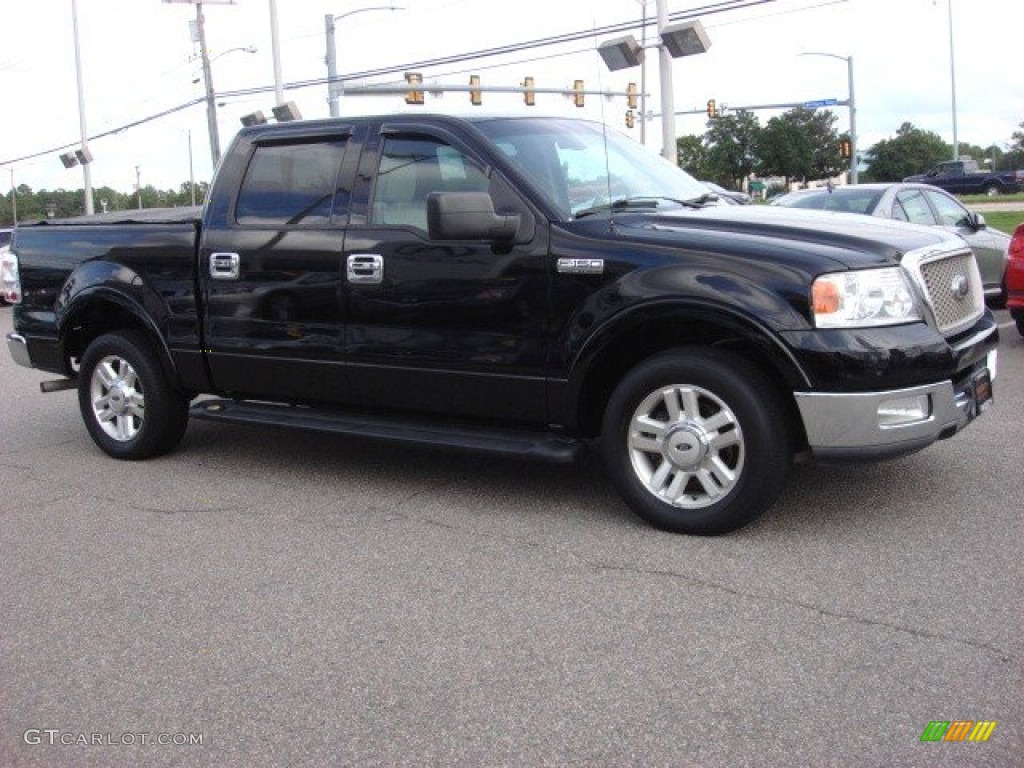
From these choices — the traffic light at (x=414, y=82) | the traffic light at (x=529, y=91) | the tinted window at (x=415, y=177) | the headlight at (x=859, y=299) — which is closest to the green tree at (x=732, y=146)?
the traffic light at (x=529, y=91)

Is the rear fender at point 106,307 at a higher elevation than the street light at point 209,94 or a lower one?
lower

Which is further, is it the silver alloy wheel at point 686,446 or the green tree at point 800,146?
the green tree at point 800,146

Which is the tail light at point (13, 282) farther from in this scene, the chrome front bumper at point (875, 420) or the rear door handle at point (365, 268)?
the chrome front bumper at point (875, 420)

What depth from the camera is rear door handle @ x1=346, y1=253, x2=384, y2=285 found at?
18.0 ft

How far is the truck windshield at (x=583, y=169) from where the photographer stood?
527 cm

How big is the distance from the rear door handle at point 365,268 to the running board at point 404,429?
74 cm

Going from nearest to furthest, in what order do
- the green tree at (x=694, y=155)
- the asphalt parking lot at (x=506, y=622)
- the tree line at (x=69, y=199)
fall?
1. the asphalt parking lot at (x=506, y=622)
2. the green tree at (x=694, y=155)
3. the tree line at (x=69, y=199)

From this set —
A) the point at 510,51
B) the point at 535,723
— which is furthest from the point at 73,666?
the point at 510,51

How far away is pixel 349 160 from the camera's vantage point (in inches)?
227

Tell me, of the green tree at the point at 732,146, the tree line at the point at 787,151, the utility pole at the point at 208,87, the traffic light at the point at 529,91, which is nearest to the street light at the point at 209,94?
the utility pole at the point at 208,87

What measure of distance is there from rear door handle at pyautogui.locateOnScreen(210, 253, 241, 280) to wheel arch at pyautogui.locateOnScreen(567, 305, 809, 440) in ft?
6.91

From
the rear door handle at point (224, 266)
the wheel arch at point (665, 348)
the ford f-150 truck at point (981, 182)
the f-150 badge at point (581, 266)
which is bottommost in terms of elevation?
the wheel arch at point (665, 348)

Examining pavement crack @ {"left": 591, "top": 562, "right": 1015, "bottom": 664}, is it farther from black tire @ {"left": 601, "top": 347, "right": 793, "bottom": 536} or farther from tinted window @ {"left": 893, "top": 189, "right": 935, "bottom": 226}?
tinted window @ {"left": 893, "top": 189, "right": 935, "bottom": 226}

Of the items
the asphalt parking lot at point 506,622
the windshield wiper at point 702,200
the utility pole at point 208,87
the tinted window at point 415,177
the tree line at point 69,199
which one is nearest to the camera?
the asphalt parking lot at point 506,622
